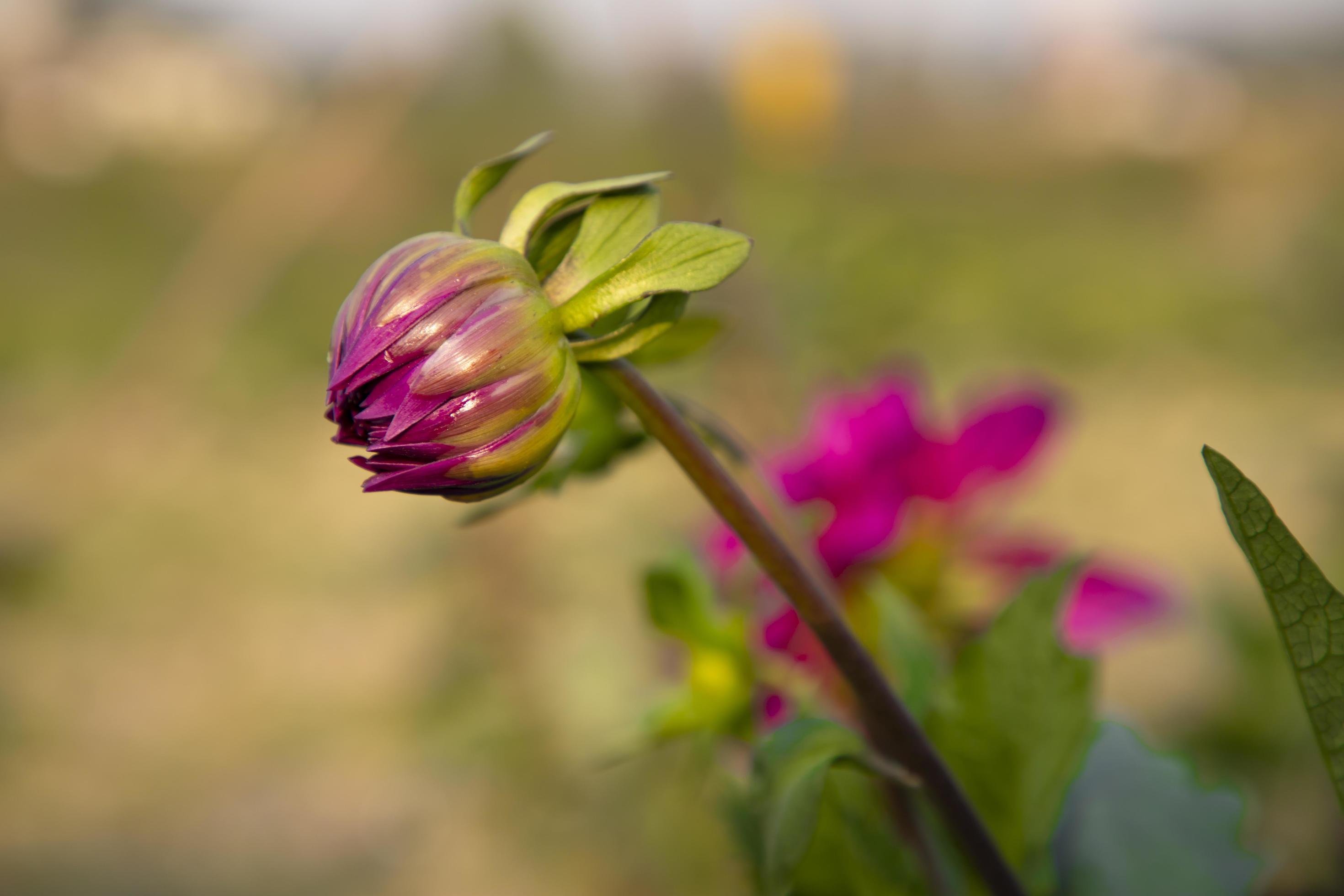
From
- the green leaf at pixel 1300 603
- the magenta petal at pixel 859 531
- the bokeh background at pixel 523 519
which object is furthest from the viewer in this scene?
the bokeh background at pixel 523 519

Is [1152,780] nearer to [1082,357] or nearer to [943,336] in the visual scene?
[943,336]

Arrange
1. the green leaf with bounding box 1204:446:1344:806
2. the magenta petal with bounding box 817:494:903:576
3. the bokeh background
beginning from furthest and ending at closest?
1. the bokeh background
2. the magenta petal with bounding box 817:494:903:576
3. the green leaf with bounding box 1204:446:1344:806

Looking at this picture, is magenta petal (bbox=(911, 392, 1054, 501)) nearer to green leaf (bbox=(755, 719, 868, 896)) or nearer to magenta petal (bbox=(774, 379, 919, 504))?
magenta petal (bbox=(774, 379, 919, 504))

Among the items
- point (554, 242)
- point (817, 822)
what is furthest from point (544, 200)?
point (817, 822)

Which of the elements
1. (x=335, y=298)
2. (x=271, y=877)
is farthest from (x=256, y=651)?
(x=335, y=298)

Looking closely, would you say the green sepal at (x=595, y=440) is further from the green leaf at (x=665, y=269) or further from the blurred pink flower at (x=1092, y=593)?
the blurred pink flower at (x=1092, y=593)

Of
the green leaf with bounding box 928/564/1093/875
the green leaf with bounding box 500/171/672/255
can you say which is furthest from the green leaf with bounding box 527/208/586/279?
the green leaf with bounding box 928/564/1093/875

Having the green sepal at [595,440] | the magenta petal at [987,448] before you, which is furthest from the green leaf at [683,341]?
the magenta petal at [987,448]
